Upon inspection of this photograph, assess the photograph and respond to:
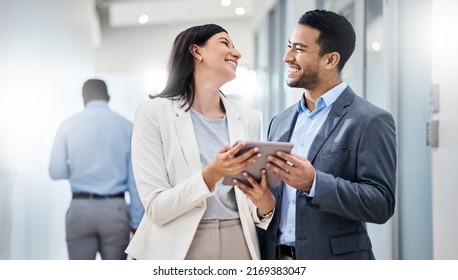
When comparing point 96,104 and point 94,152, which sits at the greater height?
point 96,104

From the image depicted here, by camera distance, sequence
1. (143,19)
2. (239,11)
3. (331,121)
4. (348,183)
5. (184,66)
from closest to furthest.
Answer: (348,183), (331,121), (184,66), (239,11), (143,19)

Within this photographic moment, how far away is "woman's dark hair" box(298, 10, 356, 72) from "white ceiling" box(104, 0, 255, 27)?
0.30 meters

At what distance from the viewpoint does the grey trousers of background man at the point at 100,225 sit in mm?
1957

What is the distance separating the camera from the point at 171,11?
2.01 meters

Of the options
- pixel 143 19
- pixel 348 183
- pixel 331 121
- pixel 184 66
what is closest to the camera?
pixel 348 183

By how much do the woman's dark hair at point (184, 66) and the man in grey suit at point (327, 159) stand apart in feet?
0.90

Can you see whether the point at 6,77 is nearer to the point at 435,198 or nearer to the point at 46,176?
the point at 46,176

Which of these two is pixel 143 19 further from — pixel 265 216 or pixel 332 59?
pixel 265 216

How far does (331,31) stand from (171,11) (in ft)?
1.99

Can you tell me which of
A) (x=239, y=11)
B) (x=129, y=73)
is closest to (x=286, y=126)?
(x=239, y=11)

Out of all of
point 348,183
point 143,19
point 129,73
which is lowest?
point 348,183

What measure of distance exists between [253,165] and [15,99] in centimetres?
101

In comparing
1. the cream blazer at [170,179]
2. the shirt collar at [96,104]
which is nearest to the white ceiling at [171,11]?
the shirt collar at [96,104]
